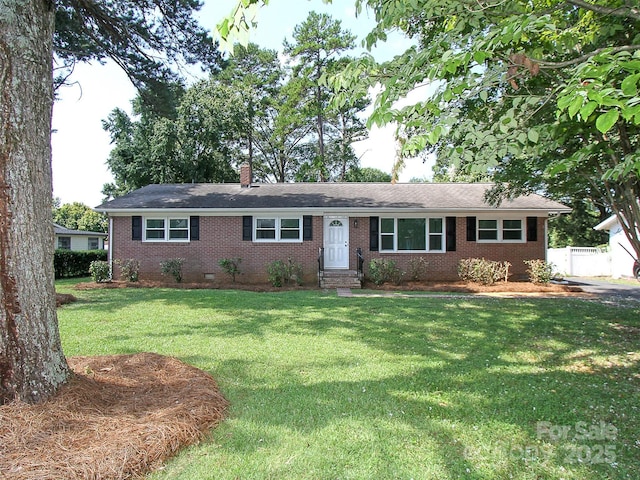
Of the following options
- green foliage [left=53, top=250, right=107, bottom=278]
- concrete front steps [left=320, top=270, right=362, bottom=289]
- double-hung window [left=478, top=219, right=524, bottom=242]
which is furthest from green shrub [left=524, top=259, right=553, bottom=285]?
green foliage [left=53, top=250, right=107, bottom=278]

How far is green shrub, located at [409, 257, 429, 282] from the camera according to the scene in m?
13.9

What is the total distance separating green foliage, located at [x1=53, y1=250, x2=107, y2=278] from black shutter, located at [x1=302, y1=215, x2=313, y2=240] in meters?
11.7

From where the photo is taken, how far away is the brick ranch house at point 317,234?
14.3 metres

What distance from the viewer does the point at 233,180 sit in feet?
96.6

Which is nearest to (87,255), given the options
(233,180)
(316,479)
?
(233,180)

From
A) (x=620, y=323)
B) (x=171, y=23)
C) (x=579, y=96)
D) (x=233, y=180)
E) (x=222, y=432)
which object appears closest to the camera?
(x=579, y=96)

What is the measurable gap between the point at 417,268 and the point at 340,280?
303 cm

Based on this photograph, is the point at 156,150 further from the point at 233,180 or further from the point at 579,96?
the point at 579,96

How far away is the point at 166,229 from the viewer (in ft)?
48.3

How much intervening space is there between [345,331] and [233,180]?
975 inches

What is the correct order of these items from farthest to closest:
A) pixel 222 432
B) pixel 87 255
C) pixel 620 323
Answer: pixel 87 255, pixel 620 323, pixel 222 432

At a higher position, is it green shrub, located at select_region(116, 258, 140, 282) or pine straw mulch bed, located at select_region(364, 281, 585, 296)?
green shrub, located at select_region(116, 258, 140, 282)

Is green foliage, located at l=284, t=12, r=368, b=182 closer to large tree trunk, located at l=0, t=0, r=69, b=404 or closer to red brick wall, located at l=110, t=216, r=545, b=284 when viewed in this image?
red brick wall, located at l=110, t=216, r=545, b=284

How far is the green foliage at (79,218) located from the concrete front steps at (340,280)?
32.2 meters
